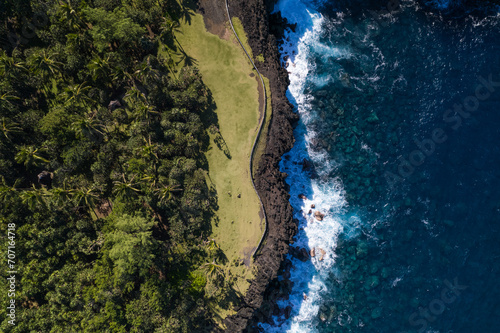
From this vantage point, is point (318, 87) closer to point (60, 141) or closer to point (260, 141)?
point (260, 141)

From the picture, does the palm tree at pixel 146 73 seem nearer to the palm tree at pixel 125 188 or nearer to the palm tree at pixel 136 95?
the palm tree at pixel 136 95

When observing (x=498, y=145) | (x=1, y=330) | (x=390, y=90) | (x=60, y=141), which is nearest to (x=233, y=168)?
(x=60, y=141)

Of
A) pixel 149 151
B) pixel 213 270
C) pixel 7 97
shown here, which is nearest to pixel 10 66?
pixel 7 97

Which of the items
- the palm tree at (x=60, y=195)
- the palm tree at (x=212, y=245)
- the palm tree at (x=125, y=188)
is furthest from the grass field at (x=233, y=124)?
the palm tree at (x=60, y=195)

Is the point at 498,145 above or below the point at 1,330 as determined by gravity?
above

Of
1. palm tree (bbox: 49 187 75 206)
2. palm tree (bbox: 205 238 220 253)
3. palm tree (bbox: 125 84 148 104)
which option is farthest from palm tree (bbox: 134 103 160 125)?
palm tree (bbox: 205 238 220 253)

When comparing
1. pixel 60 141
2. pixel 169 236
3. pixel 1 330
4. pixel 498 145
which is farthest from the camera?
pixel 498 145

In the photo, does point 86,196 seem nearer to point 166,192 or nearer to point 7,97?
point 166,192
